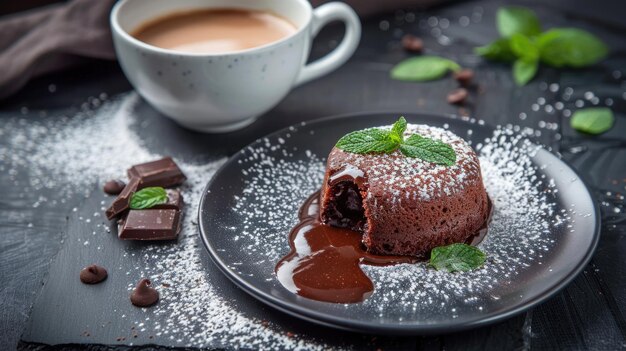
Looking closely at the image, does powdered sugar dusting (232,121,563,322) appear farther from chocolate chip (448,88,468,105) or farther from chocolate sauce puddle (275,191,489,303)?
chocolate chip (448,88,468,105)

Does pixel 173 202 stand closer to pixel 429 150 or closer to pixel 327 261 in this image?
pixel 327 261

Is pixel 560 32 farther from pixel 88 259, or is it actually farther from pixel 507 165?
pixel 88 259

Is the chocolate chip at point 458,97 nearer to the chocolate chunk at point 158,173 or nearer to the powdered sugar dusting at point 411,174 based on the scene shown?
the powdered sugar dusting at point 411,174

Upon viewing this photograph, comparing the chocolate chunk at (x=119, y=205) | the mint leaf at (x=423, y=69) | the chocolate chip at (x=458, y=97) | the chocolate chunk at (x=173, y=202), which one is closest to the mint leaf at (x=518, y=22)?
the mint leaf at (x=423, y=69)

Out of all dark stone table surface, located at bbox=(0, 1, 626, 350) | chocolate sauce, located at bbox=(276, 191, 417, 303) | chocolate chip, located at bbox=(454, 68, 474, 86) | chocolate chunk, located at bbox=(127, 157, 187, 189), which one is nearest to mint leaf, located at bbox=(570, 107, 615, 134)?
dark stone table surface, located at bbox=(0, 1, 626, 350)

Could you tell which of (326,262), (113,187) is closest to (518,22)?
(326,262)
